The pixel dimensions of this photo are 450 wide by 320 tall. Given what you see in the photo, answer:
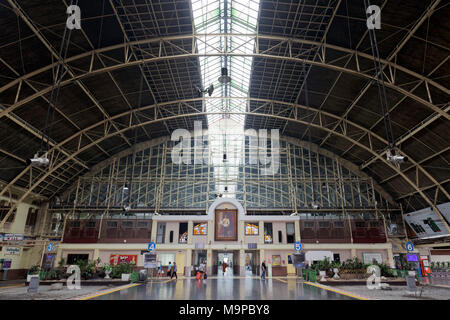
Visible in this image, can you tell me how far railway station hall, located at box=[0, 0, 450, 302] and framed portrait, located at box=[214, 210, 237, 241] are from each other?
216 millimetres

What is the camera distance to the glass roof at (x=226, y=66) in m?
20.4

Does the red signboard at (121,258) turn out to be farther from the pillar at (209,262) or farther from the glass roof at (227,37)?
the glass roof at (227,37)

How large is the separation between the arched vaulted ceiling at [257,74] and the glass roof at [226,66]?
2.82 feet

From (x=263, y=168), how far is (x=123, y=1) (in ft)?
79.4

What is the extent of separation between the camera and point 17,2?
14.5 metres

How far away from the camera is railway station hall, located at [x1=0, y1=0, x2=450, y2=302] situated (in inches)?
677

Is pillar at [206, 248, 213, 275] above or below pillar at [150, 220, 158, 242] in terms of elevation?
below

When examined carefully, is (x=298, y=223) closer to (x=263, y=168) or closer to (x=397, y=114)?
(x=263, y=168)

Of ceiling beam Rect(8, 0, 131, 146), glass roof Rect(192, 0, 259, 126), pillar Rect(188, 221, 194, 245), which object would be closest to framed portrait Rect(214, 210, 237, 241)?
pillar Rect(188, 221, 194, 245)

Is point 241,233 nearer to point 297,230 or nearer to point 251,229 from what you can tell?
point 251,229

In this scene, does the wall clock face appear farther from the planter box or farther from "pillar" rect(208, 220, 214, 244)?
the planter box

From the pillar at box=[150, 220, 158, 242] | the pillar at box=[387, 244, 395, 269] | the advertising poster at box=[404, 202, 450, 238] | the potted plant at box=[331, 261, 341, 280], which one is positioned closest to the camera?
the potted plant at box=[331, 261, 341, 280]

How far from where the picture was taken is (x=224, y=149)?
36.3 m
